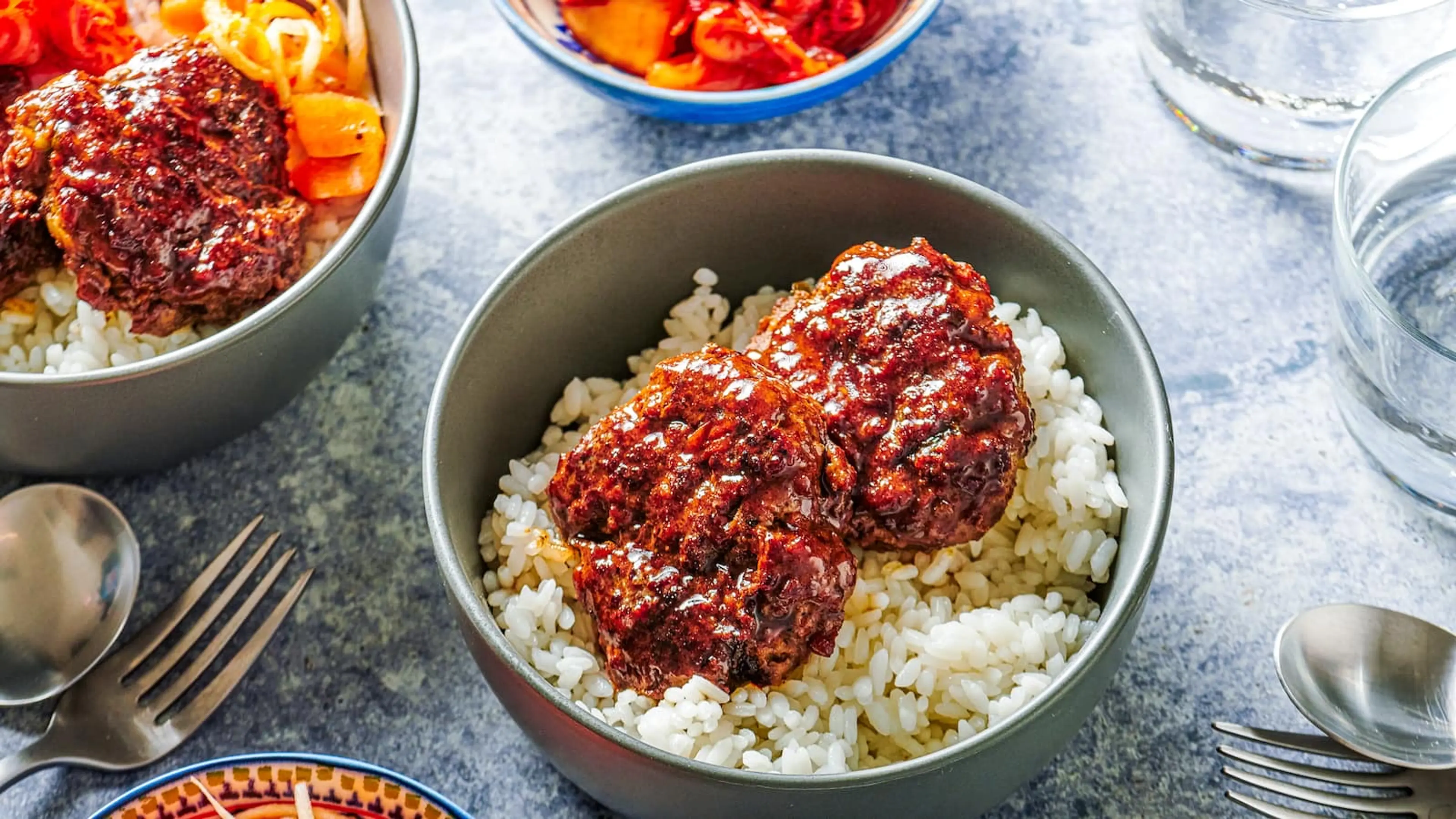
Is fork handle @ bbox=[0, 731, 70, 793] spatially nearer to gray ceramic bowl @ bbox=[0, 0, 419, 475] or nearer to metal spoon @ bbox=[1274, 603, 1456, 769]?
gray ceramic bowl @ bbox=[0, 0, 419, 475]

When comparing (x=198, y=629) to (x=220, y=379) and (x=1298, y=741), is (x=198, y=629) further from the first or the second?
(x=1298, y=741)

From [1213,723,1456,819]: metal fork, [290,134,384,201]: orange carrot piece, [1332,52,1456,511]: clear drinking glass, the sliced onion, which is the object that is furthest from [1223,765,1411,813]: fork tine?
the sliced onion

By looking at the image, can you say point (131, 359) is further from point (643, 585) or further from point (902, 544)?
point (902, 544)

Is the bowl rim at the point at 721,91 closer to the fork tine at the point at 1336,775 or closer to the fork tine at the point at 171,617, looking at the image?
the fork tine at the point at 171,617

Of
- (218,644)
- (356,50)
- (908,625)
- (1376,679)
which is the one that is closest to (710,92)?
(356,50)

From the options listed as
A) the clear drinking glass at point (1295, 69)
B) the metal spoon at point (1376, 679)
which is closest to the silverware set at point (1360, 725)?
the metal spoon at point (1376, 679)

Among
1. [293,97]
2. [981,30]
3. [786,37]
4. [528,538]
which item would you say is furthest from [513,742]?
[981,30]

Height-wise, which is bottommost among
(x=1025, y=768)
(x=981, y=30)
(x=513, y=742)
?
(x=513, y=742)
